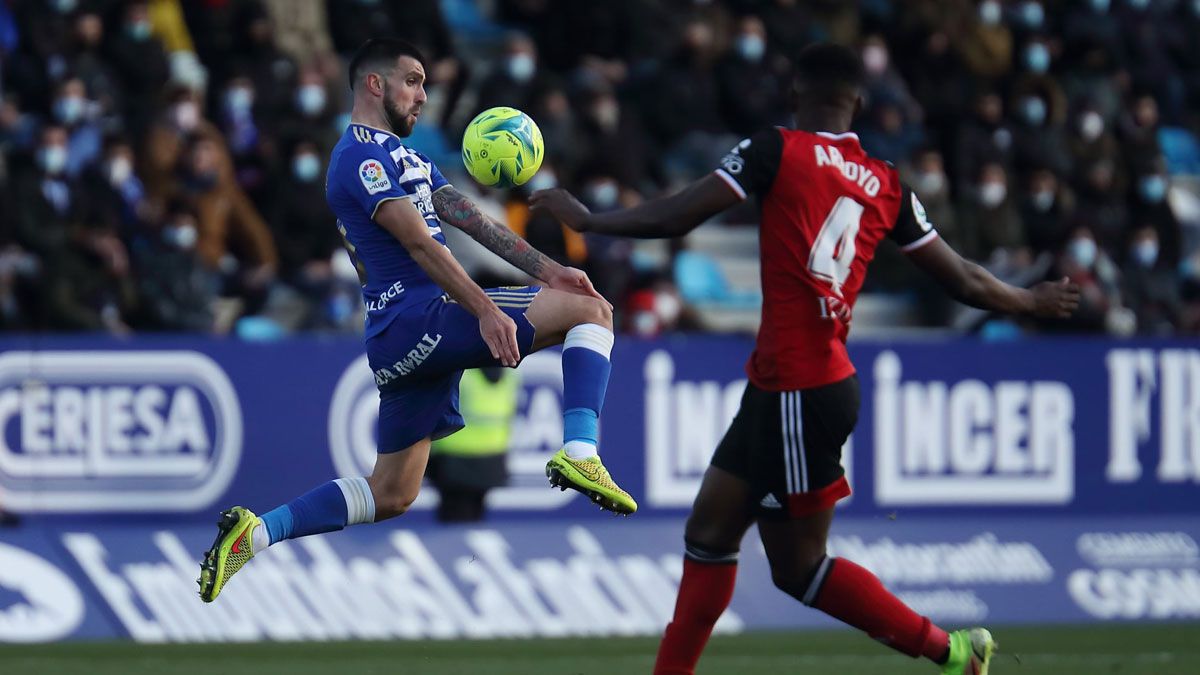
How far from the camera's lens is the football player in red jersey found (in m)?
7.02

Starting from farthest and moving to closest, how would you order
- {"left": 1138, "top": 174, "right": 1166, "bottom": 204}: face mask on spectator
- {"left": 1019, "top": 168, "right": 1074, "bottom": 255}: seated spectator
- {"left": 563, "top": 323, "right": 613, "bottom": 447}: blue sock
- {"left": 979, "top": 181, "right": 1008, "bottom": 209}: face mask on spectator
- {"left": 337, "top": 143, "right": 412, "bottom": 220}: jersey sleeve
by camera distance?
{"left": 1138, "top": 174, "right": 1166, "bottom": 204}: face mask on spectator → {"left": 1019, "top": 168, "right": 1074, "bottom": 255}: seated spectator → {"left": 979, "top": 181, "right": 1008, "bottom": 209}: face mask on spectator → {"left": 563, "top": 323, "right": 613, "bottom": 447}: blue sock → {"left": 337, "top": 143, "right": 412, "bottom": 220}: jersey sleeve

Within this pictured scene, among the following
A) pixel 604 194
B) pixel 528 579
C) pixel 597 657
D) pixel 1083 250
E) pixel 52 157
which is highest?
pixel 52 157

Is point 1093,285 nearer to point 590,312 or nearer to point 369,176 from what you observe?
point 590,312

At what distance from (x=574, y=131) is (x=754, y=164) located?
30.1 ft

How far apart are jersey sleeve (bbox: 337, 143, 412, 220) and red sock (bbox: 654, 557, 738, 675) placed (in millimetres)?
1827

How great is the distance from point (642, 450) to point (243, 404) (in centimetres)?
268

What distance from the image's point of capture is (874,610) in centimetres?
713

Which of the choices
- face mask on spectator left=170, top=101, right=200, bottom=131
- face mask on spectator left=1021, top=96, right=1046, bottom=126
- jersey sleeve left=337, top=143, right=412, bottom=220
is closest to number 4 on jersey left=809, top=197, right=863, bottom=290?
jersey sleeve left=337, top=143, right=412, bottom=220

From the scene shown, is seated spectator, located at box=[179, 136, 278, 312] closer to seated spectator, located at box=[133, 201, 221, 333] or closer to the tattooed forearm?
seated spectator, located at box=[133, 201, 221, 333]

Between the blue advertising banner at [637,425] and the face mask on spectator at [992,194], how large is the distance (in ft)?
13.4

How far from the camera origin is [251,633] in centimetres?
1138

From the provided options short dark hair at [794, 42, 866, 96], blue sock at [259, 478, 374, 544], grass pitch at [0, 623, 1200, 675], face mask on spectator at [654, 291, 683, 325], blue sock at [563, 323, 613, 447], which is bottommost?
grass pitch at [0, 623, 1200, 675]

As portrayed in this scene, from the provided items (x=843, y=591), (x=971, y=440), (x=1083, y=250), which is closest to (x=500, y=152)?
(x=843, y=591)

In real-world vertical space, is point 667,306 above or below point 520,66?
below
